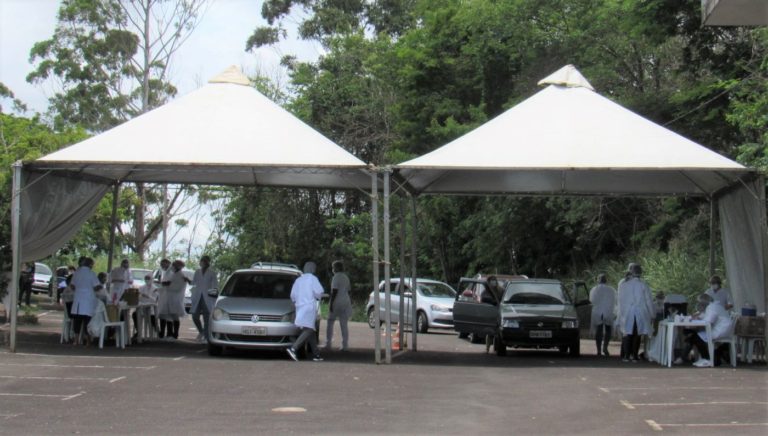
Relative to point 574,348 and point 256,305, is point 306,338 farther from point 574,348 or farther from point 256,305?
point 574,348

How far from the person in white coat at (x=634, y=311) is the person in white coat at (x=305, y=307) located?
5.73m

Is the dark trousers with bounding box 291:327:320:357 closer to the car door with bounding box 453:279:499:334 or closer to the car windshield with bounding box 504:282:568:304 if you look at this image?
the car door with bounding box 453:279:499:334

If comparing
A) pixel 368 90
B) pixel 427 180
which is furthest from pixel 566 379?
pixel 368 90

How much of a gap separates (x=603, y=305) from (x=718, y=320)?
311 cm

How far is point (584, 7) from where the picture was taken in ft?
112

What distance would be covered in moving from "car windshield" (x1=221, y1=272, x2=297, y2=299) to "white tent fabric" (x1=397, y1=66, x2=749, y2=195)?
301 cm

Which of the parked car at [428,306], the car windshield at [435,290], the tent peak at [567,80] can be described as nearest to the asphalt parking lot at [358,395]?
the tent peak at [567,80]

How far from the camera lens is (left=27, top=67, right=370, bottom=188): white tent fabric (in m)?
18.1

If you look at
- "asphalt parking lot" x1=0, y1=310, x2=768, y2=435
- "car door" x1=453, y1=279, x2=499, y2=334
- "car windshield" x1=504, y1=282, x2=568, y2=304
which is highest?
"car windshield" x1=504, y1=282, x2=568, y2=304

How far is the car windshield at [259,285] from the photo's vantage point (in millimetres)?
19328

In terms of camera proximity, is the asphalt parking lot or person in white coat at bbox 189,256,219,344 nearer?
the asphalt parking lot

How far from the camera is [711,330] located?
1836 centimetres

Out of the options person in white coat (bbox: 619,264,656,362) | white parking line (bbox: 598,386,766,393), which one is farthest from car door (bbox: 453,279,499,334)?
white parking line (bbox: 598,386,766,393)

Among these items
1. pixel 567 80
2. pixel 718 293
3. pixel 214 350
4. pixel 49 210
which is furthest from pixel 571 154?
pixel 49 210
